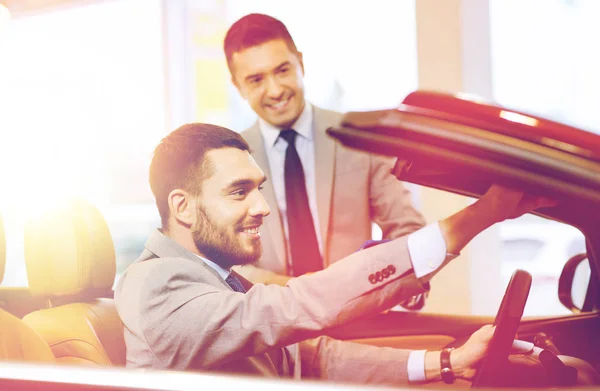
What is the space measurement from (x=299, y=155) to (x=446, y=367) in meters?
0.53

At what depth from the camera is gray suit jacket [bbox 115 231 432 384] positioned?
99cm

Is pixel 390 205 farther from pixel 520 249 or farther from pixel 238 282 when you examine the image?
pixel 238 282

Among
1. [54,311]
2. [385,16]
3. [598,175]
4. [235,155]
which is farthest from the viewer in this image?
[385,16]

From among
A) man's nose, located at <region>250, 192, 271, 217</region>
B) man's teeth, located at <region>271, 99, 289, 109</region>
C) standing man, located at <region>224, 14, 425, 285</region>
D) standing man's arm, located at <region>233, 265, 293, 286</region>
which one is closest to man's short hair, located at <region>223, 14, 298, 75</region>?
standing man, located at <region>224, 14, 425, 285</region>

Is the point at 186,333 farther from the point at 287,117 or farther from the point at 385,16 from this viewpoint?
the point at 385,16

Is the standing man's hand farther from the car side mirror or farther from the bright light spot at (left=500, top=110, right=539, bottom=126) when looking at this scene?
the car side mirror

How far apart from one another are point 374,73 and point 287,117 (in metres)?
0.24

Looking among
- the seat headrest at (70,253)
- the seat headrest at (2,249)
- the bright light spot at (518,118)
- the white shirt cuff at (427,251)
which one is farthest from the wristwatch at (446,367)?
the seat headrest at (2,249)

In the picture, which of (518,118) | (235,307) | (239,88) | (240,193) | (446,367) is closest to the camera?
(518,118)

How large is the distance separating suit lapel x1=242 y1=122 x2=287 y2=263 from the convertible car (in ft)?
0.52

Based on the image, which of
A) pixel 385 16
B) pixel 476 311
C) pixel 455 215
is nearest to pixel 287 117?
pixel 385 16

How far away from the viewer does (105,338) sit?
122 centimetres

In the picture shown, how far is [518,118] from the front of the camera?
88 cm

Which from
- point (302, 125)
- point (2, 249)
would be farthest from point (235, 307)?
point (2, 249)
